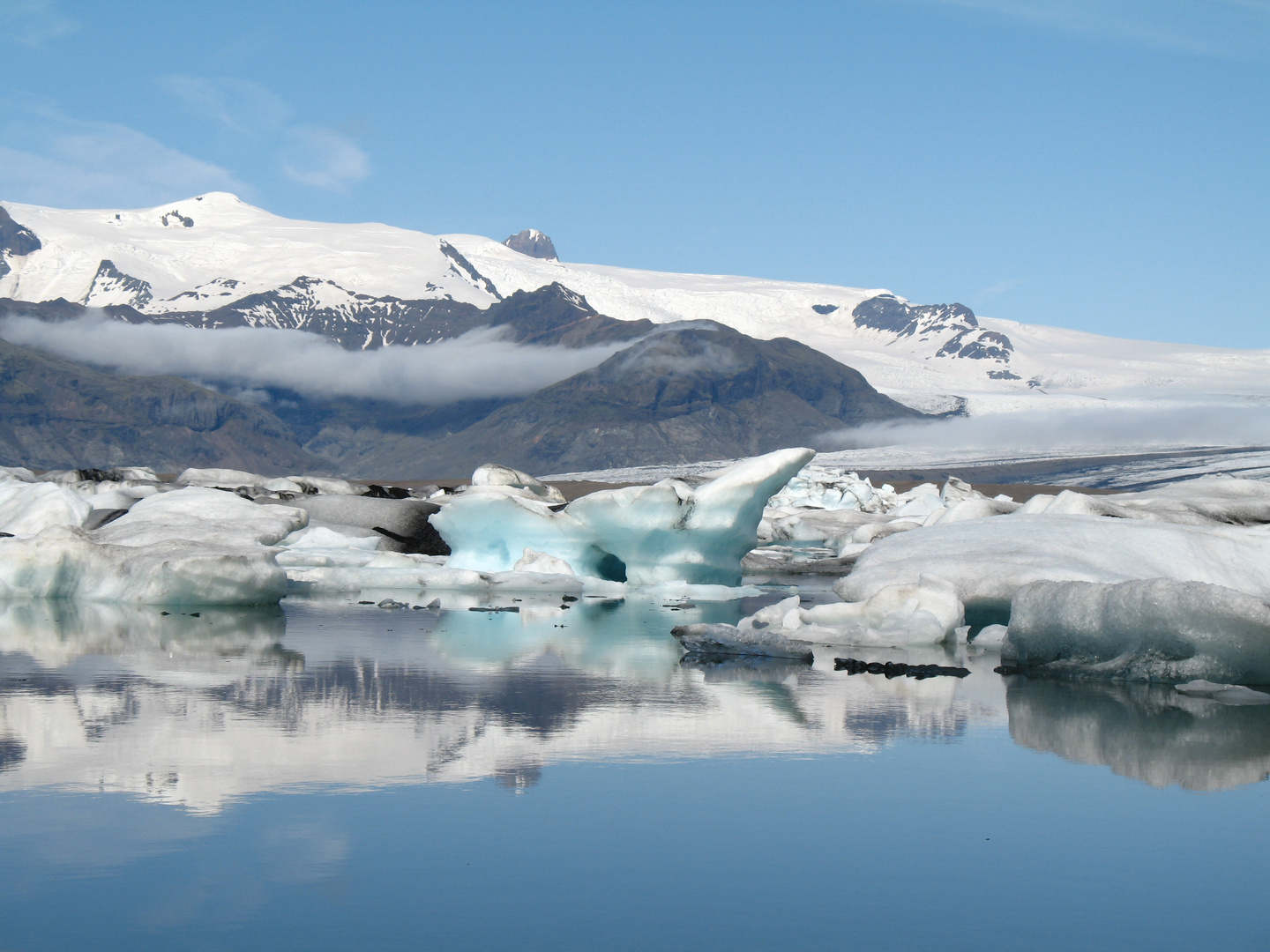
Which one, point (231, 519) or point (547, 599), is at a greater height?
point (231, 519)

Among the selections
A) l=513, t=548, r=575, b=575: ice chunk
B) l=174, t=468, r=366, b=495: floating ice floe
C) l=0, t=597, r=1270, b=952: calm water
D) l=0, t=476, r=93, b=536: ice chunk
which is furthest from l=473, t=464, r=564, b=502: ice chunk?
l=0, t=597, r=1270, b=952: calm water

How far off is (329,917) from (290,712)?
158 inches

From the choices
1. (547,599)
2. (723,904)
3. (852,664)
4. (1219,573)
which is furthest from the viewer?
(547,599)

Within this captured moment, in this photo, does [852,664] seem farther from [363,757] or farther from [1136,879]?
[1136,879]

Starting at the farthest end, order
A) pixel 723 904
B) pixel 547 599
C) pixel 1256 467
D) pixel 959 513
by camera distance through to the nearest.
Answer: pixel 1256 467 → pixel 959 513 → pixel 547 599 → pixel 723 904

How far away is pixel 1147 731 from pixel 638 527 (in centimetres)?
1185

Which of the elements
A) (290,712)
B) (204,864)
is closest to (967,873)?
(204,864)

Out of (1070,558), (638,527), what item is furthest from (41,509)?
A: (1070,558)

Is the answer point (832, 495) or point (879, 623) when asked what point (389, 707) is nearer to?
point (879, 623)

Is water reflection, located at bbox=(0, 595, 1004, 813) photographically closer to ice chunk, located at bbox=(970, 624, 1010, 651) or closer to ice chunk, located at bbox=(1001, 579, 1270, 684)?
ice chunk, located at bbox=(1001, 579, 1270, 684)

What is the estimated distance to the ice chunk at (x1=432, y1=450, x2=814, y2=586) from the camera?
1877cm

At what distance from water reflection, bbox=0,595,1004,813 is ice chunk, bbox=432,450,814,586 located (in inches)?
218

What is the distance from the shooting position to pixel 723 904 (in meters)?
4.43

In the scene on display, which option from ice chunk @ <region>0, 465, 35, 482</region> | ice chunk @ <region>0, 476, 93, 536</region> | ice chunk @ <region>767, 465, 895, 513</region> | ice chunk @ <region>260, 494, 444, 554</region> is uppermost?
ice chunk @ <region>0, 465, 35, 482</region>
